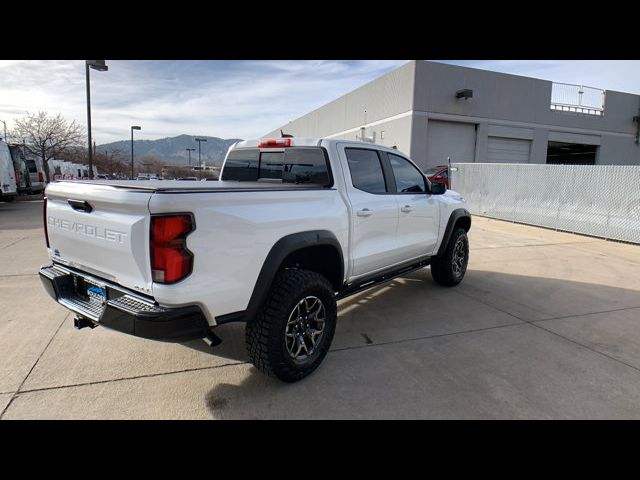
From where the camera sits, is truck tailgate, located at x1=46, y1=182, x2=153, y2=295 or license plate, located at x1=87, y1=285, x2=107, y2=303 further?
license plate, located at x1=87, y1=285, x2=107, y2=303

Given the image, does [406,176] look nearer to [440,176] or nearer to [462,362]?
[462,362]

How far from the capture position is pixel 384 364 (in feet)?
11.1

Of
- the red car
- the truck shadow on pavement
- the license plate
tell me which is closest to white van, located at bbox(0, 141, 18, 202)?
the truck shadow on pavement

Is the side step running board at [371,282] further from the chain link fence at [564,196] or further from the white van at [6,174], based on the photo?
the white van at [6,174]

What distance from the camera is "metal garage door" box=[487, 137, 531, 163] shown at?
84.2 feet

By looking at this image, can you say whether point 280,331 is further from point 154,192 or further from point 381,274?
point 381,274

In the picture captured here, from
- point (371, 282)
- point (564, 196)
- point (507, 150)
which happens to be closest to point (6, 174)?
point (371, 282)

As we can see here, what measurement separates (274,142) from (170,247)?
2.12m

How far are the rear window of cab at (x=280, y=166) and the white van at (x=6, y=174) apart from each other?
1646 centimetres

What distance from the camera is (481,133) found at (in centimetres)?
2491

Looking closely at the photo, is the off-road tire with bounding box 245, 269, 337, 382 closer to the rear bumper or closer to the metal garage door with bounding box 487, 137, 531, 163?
the rear bumper

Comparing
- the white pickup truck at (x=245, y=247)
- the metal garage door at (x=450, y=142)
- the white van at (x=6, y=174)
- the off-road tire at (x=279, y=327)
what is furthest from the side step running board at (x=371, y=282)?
the metal garage door at (x=450, y=142)
